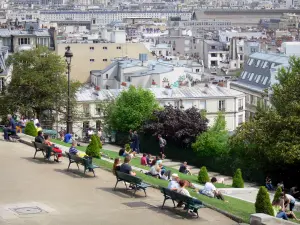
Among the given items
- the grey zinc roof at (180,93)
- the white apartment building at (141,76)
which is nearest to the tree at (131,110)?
the grey zinc roof at (180,93)

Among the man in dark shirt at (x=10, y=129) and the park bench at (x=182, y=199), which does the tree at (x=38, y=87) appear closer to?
the man in dark shirt at (x=10, y=129)

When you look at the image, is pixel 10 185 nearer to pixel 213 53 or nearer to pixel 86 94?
pixel 86 94

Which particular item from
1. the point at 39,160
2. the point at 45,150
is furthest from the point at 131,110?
the point at 39,160

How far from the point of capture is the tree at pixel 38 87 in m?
35.0

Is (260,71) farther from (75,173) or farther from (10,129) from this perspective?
(75,173)

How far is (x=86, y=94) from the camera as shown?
4891 cm

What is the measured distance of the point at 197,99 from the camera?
50406 mm

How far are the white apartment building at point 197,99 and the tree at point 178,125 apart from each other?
10.2 meters

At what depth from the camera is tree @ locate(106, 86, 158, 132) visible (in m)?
39.8

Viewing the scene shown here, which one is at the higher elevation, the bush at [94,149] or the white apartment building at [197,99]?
the bush at [94,149]

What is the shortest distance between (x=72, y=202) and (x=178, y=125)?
19860mm

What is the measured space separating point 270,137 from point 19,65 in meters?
13.1

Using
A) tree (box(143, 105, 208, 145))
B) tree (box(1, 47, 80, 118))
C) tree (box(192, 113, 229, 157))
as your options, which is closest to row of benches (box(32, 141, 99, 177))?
tree (box(192, 113, 229, 157))

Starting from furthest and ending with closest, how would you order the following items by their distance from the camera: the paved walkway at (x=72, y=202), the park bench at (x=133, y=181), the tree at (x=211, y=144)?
the tree at (x=211, y=144) < the park bench at (x=133, y=181) < the paved walkway at (x=72, y=202)
